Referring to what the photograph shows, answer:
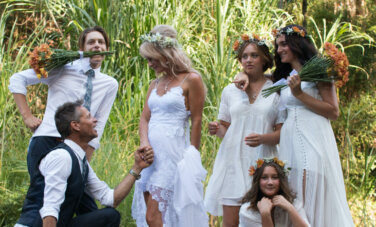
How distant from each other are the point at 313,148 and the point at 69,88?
191 cm

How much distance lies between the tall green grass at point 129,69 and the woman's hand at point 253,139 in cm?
153

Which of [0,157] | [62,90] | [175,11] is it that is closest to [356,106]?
[175,11]

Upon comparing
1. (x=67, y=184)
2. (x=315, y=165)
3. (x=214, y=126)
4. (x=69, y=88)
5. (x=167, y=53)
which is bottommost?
(x=67, y=184)

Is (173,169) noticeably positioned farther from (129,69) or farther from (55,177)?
(129,69)

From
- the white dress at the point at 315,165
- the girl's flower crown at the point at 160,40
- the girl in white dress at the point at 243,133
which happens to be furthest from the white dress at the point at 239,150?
the girl's flower crown at the point at 160,40

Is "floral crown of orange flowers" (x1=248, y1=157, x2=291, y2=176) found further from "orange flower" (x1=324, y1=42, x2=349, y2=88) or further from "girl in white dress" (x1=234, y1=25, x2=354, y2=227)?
"orange flower" (x1=324, y1=42, x2=349, y2=88)

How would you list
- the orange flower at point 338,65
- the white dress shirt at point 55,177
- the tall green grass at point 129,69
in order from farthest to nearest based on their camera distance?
the tall green grass at point 129,69
the orange flower at point 338,65
the white dress shirt at point 55,177

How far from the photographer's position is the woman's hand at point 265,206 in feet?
11.5

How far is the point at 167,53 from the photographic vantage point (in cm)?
388

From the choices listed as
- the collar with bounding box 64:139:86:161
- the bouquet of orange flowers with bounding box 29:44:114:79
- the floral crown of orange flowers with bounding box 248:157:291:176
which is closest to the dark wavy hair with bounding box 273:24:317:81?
the floral crown of orange flowers with bounding box 248:157:291:176

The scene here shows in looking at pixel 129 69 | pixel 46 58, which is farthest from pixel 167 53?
pixel 129 69

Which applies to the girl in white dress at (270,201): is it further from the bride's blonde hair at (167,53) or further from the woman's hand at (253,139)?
the bride's blonde hair at (167,53)

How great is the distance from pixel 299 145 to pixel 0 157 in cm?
409

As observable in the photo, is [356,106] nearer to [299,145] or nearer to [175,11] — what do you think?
[175,11]
